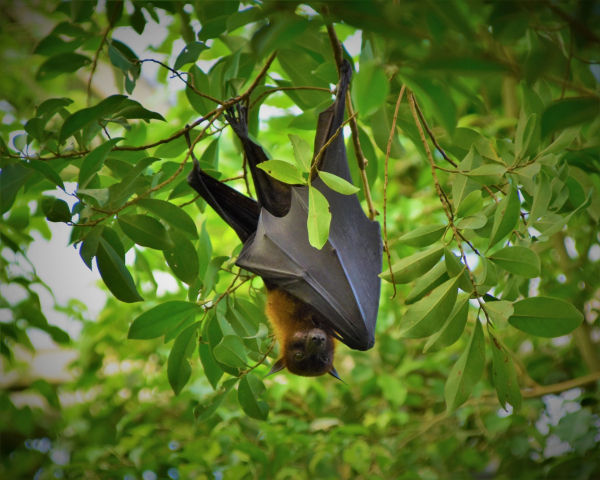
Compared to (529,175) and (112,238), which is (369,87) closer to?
(529,175)

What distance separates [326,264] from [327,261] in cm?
2

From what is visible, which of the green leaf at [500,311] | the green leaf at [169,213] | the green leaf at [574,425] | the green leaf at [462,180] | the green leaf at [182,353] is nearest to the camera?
the green leaf at [500,311]

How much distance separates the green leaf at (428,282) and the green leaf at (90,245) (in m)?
1.19

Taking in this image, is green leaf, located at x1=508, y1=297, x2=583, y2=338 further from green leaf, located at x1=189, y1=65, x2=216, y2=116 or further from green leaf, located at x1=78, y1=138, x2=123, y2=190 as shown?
green leaf, located at x1=189, y1=65, x2=216, y2=116

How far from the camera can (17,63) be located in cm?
441

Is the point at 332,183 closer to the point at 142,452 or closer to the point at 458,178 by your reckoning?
the point at 458,178

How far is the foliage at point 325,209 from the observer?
3.78 ft

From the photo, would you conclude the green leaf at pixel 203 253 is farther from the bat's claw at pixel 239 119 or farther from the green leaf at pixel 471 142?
the green leaf at pixel 471 142

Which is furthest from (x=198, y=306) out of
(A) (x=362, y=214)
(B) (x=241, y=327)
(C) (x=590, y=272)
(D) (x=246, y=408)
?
(C) (x=590, y=272)

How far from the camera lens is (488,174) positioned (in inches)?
65.2

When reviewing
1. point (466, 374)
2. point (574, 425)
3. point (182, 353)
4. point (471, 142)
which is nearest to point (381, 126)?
point (471, 142)

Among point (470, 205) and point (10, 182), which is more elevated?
point (10, 182)

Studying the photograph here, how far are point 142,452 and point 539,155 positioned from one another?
3131mm

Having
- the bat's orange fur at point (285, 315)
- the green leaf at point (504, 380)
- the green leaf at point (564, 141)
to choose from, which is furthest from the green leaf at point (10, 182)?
the green leaf at point (564, 141)
